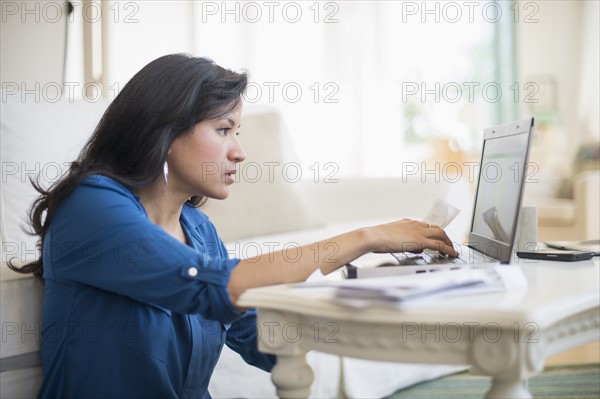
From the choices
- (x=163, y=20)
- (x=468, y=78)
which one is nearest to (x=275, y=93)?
(x=163, y=20)

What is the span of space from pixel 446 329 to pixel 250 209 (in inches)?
65.9

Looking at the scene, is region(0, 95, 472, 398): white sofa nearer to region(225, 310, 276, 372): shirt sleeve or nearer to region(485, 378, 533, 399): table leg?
region(225, 310, 276, 372): shirt sleeve

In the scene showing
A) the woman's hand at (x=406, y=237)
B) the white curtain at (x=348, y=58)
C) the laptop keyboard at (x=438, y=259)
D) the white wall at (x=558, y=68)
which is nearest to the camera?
the woman's hand at (x=406, y=237)

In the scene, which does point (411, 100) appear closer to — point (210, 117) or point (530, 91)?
point (530, 91)

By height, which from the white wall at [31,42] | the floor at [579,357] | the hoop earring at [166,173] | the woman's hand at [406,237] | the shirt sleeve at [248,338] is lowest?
the floor at [579,357]

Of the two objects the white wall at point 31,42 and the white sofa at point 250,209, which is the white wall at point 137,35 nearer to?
the white wall at point 31,42

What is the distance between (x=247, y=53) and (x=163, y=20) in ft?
3.79

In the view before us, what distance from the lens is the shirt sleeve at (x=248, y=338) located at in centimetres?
129

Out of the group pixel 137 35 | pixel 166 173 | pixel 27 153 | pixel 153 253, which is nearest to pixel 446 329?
pixel 153 253

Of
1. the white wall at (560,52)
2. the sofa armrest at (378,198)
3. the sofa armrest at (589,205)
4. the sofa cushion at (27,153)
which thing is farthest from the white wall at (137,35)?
the white wall at (560,52)

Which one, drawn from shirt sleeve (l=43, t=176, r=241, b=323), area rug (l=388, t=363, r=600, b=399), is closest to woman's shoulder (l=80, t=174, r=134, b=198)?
shirt sleeve (l=43, t=176, r=241, b=323)

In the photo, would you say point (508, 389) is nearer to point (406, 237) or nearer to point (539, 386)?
point (406, 237)

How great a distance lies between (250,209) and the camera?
7.99 feet

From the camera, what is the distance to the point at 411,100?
560 centimetres
